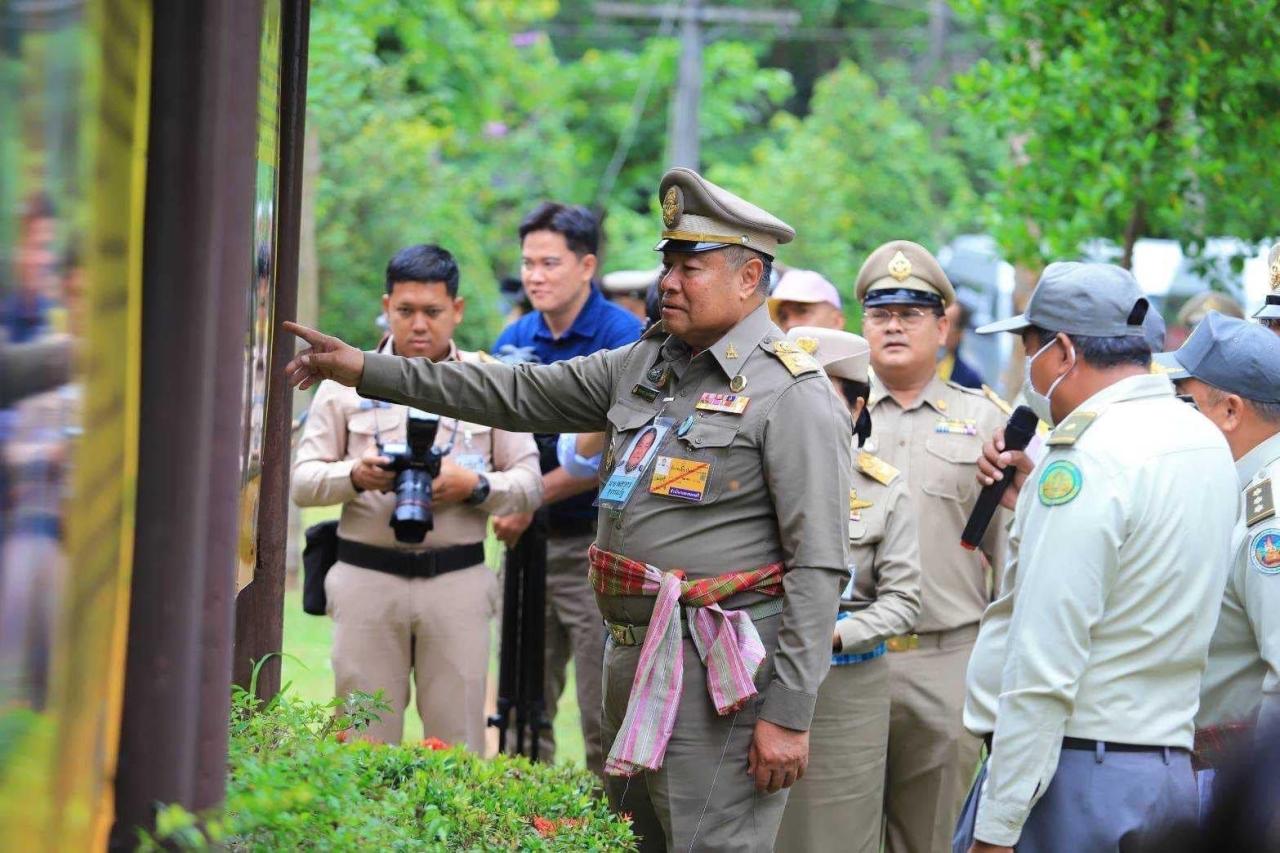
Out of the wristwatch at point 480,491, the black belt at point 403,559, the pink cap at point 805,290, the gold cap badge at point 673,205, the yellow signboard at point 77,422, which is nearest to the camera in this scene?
the yellow signboard at point 77,422

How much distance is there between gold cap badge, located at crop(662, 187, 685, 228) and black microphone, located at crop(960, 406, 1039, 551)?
4.46 feet

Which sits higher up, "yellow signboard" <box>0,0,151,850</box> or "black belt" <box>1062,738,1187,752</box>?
"yellow signboard" <box>0,0,151,850</box>

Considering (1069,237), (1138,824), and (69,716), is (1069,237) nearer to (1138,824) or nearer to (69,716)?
(1138,824)

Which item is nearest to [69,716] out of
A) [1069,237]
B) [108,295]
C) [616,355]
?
[108,295]

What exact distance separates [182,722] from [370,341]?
15.6 meters

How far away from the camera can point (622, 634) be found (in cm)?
414

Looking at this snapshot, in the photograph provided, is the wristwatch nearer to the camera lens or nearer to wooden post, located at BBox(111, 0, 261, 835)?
the camera lens

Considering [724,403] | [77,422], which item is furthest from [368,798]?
[77,422]

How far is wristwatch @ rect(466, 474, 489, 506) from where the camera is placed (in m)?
5.62

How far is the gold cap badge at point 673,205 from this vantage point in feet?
13.7

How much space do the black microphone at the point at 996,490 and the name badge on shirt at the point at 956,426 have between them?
0.45 meters

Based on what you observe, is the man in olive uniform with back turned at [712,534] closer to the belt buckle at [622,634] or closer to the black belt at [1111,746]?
the belt buckle at [622,634]

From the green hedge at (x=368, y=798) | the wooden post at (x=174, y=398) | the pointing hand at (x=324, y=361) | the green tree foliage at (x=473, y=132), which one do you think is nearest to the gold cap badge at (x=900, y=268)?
the green hedge at (x=368, y=798)

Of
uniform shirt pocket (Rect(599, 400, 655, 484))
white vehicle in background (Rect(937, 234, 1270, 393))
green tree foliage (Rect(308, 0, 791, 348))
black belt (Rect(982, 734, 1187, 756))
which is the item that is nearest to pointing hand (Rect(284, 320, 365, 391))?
uniform shirt pocket (Rect(599, 400, 655, 484))
